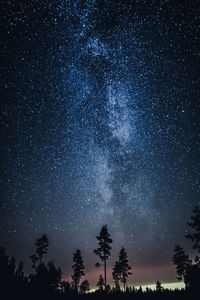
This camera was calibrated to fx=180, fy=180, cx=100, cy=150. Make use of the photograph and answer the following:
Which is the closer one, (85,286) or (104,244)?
(104,244)

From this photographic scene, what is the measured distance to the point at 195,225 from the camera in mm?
25359

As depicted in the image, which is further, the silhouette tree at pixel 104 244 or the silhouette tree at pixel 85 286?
the silhouette tree at pixel 85 286

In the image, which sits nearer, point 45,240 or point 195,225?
point 195,225

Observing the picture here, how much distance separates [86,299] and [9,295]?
6093 mm

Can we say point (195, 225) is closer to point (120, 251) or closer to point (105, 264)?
point (105, 264)

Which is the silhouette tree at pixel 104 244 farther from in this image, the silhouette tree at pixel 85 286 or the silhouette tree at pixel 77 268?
the silhouette tree at pixel 85 286

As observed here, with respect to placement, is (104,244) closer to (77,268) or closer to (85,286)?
(77,268)

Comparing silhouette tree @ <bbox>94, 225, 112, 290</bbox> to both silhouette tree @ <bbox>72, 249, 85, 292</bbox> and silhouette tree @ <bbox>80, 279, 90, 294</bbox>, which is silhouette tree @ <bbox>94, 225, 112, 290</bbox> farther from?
silhouette tree @ <bbox>80, 279, 90, 294</bbox>

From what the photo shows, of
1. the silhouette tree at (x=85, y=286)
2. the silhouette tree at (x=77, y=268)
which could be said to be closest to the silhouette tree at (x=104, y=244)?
the silhouette tree at (x=77, y=268)

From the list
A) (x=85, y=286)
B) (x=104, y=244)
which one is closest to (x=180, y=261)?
(x=104, y=244)

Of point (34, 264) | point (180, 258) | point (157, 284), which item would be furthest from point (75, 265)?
point (157, 284)

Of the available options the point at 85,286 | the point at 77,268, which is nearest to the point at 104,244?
the point at 77,268

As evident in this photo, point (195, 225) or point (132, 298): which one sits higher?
point (195, 225)

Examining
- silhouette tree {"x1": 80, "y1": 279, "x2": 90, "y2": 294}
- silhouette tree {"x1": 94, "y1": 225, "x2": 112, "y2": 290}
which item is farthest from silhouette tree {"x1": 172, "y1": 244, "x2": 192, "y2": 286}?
silhouette tree {"x1": 80, "y1": 279, "x2": 90, "y2": 294}
